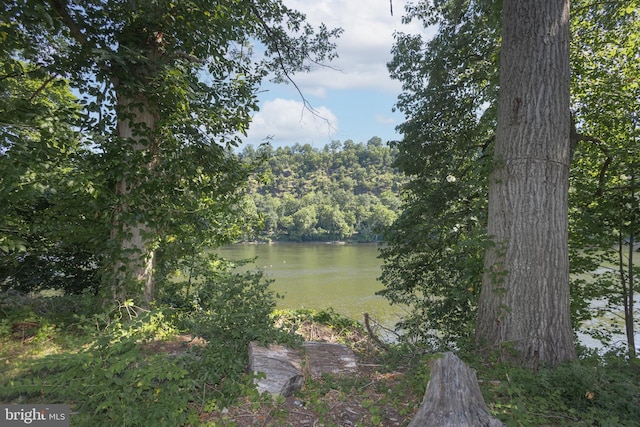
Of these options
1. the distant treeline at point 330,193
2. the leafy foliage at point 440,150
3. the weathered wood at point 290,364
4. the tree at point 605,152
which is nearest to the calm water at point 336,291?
the leafy foliage at point 440,150

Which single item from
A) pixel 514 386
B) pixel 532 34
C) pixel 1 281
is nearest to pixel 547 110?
pixel 532 34

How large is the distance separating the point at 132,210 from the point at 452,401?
4.23 meters

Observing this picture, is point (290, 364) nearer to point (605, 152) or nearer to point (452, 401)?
point (452, 401)

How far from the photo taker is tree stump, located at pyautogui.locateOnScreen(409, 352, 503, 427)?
6.81ft

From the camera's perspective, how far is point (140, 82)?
426 cm

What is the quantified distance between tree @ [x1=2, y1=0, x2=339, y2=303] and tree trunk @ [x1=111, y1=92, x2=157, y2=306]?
13 millimetres

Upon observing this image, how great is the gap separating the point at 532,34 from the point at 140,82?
168 inches

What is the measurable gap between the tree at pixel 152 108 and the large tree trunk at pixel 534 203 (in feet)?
11.2

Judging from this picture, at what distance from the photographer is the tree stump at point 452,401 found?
2.07 metres

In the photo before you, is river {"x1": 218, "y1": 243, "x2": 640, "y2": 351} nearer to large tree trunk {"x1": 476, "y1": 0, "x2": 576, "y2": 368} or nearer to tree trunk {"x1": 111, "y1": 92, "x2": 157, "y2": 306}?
tree trunk {"x1": 111, "y1": 92, "x2": 157, "y2": 306}

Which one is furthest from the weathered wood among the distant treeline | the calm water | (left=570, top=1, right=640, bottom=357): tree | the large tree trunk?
the distant treeline

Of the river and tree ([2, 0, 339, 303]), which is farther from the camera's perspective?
the river

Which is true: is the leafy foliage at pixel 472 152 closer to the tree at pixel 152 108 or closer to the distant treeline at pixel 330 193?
the tree at pixel 152 108

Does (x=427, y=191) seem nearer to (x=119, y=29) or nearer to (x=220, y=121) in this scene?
(x=220, y=121)
